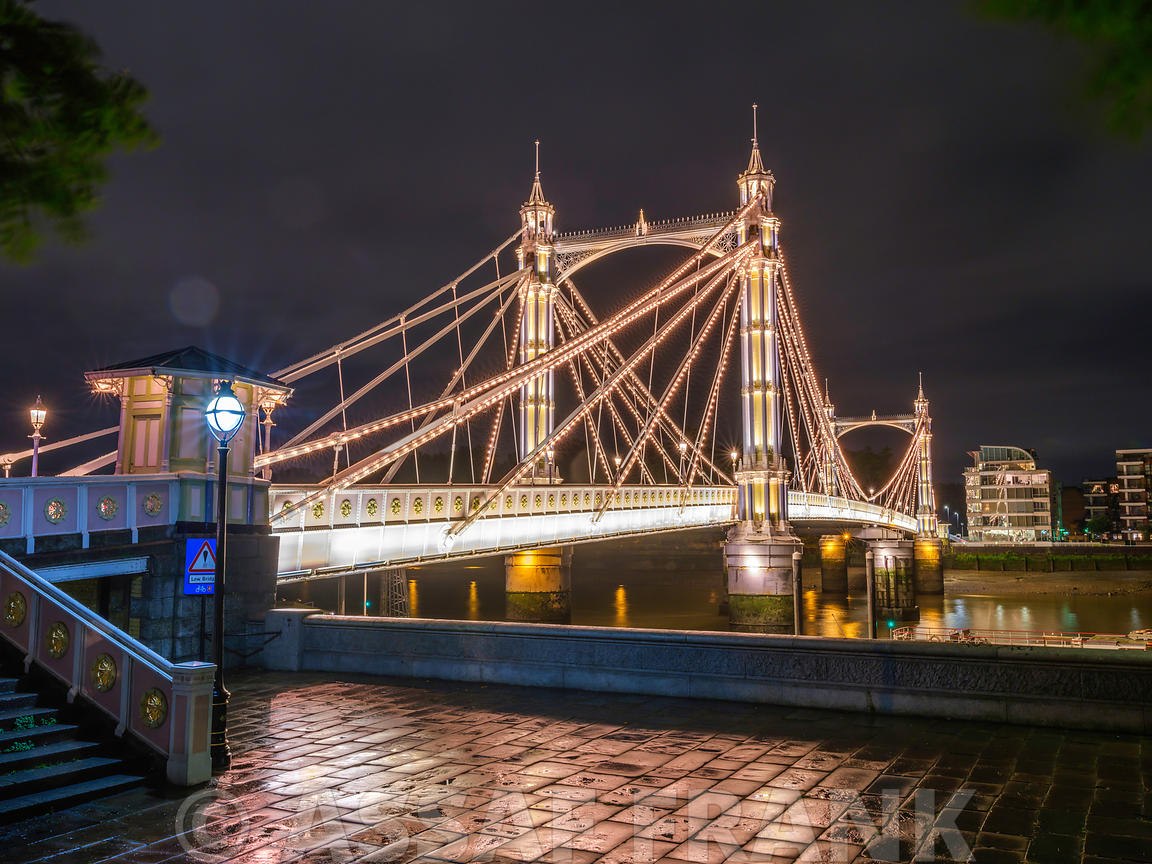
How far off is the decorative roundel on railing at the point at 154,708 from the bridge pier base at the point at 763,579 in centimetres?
2451

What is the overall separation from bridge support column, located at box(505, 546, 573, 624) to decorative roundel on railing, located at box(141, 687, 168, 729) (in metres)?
26.7

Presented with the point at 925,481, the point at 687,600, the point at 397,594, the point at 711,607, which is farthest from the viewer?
the point at 925,481

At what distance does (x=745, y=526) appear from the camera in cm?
3109

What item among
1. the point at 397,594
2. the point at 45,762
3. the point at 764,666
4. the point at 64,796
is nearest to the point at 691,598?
the point at 397,594

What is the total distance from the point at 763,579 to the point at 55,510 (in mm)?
24044

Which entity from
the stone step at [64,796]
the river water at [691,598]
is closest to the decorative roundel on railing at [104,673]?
the stone step at [64,796]

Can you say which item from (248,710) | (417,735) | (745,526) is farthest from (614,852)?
(745,526)

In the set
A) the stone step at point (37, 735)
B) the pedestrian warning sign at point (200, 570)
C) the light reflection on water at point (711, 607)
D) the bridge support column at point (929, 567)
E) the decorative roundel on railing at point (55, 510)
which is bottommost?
the light reflection on water at point (711, 607)

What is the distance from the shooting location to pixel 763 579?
30.4 metres

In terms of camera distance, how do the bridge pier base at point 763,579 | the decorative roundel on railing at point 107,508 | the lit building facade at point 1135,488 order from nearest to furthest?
the decorative roundel on railing at point 107,508, the bridge pier base at point 763,579, the lit building facade at point 1135,488

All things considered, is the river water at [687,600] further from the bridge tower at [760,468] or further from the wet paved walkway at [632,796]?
the wet paved walkway at [632,796]

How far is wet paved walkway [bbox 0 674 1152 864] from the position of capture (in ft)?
16.3

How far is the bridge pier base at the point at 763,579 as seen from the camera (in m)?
29.7

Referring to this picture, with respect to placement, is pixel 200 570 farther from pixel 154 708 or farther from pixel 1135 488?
pixel 1135 488
